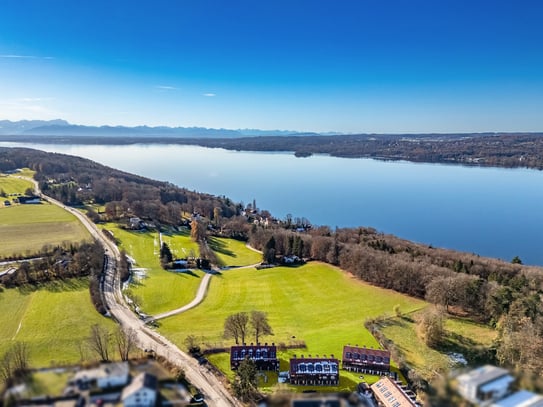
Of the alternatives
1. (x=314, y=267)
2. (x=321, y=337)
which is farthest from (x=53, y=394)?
(x=314, y=267)

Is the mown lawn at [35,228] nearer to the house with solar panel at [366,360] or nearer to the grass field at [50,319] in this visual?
the grass field at [50,319]

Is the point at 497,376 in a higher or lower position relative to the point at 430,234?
higher

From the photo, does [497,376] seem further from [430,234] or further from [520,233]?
[520,233]

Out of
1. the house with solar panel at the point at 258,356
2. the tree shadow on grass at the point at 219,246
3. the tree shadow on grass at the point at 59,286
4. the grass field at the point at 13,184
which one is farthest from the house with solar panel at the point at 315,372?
the grass field at the point at 13,184

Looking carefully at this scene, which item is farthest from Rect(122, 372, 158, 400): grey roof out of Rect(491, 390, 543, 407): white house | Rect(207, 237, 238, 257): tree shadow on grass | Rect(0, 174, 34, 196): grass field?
Rect(0, 174, 34, 196): grass field

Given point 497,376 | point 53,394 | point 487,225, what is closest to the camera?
point 53,394

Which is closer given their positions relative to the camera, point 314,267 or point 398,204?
point 314,267

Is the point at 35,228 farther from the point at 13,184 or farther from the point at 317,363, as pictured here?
the point at 317,363
